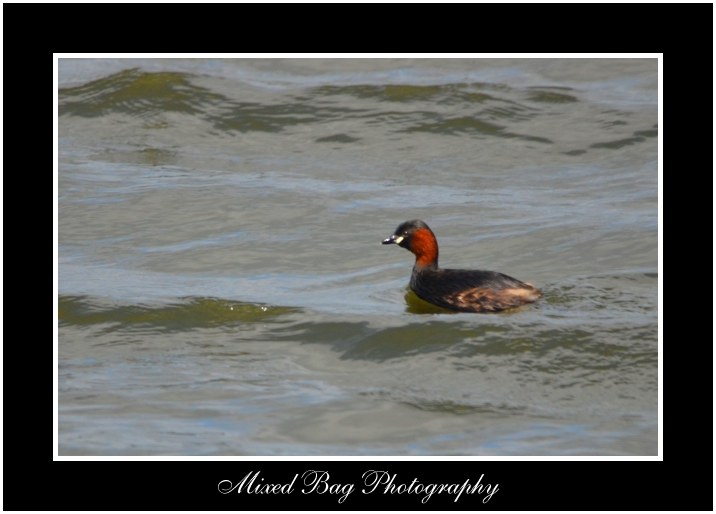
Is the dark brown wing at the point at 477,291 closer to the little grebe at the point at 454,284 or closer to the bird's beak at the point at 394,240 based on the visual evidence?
the little grebe at the point at 454,284

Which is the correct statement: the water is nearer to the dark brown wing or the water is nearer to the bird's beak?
the dark brown wing

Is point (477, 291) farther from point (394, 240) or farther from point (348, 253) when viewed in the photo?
point (348, 253)

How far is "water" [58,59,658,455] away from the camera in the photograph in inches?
257

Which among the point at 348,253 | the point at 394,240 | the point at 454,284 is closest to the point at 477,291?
the point at 454,284

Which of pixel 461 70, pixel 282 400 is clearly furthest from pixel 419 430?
pixel 461 70

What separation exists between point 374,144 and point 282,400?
20.3 ft

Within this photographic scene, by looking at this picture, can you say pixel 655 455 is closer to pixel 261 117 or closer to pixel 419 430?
pixel 419 430

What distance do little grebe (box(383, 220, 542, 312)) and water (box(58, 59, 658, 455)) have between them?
0.44 ft

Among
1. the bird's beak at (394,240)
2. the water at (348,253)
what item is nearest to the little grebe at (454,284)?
the bird's beak at (394,240)

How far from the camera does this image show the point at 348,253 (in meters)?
9.71

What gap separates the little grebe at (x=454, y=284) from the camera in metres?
8.01

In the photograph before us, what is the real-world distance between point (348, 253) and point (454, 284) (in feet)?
5.47

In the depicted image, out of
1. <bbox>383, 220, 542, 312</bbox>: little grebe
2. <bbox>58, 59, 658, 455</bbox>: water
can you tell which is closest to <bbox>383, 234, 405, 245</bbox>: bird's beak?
<bbox>383, 220, 542, 312</bbox>: little grebe

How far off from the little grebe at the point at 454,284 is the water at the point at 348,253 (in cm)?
13
